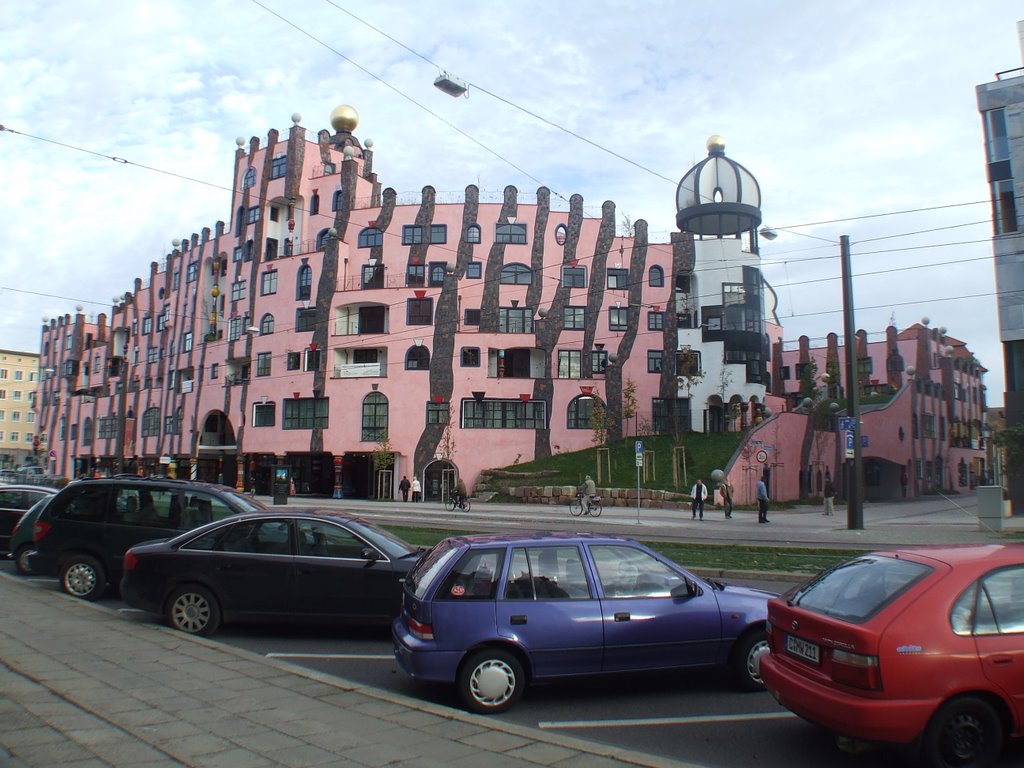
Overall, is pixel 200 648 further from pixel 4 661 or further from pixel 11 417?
pixel 11 417

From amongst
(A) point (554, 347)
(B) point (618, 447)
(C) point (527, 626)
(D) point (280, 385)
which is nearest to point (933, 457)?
(B) point (618, 447)

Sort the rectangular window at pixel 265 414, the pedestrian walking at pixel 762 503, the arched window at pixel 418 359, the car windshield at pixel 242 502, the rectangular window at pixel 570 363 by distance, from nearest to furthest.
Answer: the car windshield at pixel 242 502, the pedestrian walking at pixel 762 503, the arched window at pixel 418 359, the rectangular window at pixel 570 363, the rectangular window at pixel 265 414

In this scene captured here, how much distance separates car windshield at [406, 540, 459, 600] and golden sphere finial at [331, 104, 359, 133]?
61.1 metres

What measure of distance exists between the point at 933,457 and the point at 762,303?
18.0m

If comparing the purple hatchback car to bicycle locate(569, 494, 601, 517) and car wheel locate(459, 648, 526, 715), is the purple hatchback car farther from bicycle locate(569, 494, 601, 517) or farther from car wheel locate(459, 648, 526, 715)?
bicycle locate(569, 494, 601, 517)

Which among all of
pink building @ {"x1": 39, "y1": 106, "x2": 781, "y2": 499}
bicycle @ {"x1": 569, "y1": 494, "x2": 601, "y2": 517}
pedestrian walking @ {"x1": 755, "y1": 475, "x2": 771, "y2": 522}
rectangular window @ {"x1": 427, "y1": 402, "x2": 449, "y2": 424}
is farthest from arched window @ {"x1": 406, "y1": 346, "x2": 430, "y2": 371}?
pedestrian walking @ {"x1": 755, "y1": 475, "x2": 771, "y2": 522}

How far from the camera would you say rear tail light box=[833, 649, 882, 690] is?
5035 millimetres

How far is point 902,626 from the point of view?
512 centimetres

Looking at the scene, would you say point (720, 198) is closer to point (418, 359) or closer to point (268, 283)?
point (418, 359)

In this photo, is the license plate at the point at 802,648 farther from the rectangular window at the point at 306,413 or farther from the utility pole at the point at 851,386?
the rectangular window at the point at 306,413

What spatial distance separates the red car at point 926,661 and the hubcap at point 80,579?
9.60 metres

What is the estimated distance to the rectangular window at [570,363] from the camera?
173 ft

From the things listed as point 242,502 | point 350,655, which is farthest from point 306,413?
point 350,655

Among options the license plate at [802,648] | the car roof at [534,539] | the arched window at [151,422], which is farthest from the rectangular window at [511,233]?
the license plate at [802,648]
